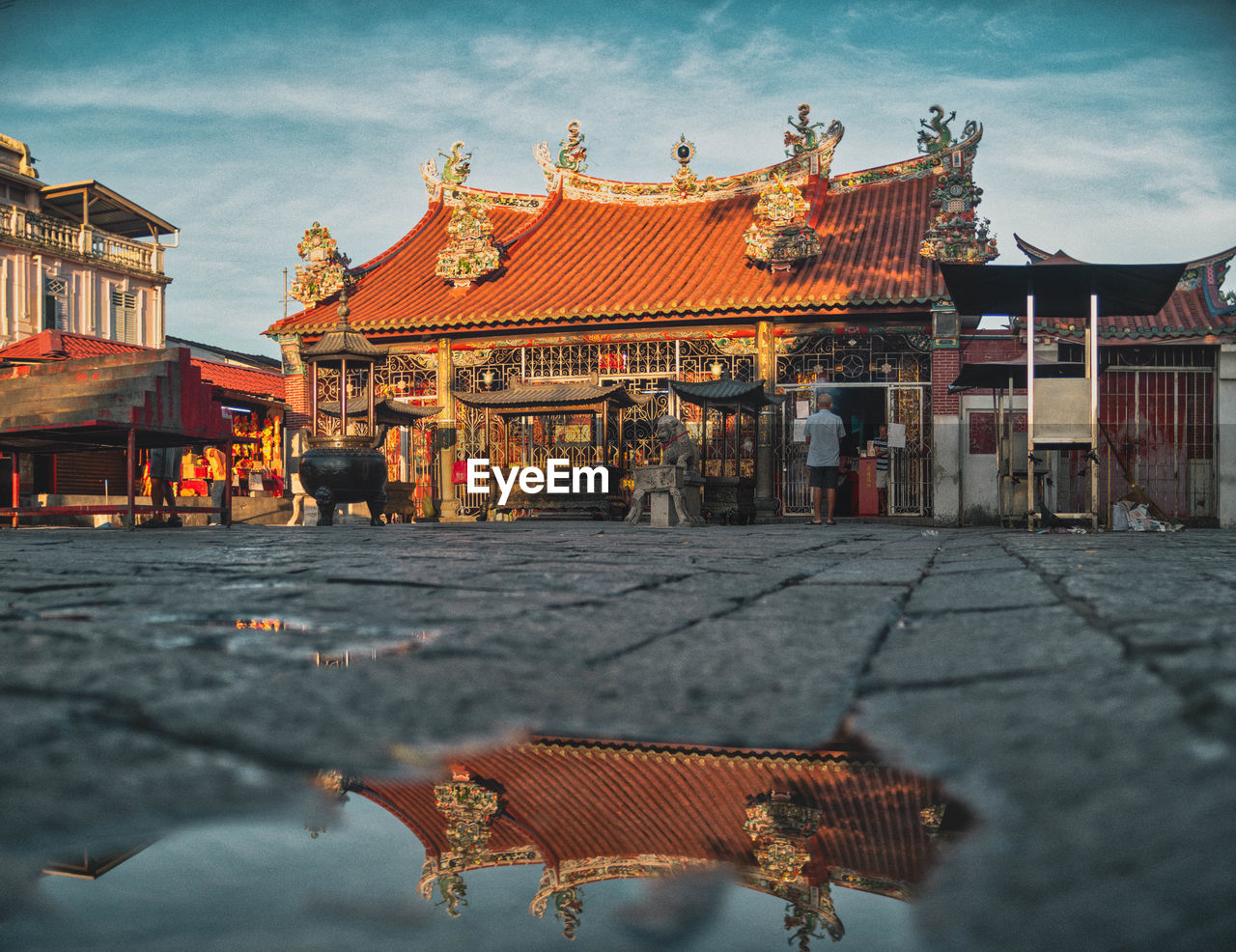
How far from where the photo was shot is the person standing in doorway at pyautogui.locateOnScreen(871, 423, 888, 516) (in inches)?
551

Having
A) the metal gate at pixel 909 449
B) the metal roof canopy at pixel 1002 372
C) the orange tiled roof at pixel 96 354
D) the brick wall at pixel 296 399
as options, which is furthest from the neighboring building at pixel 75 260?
the metal roof canopy at pixel 1002 372

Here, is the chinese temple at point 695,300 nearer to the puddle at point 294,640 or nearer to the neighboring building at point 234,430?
the neighboring building at point 234,430

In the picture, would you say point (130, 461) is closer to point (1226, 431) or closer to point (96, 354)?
point (96, 354)

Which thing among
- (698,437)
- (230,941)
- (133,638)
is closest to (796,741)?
(230,941)

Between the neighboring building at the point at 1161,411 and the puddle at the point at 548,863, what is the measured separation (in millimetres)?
12878

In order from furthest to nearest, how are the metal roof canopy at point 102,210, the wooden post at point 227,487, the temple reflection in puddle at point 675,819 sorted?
the metal roof canopy at point 102,210, the wooden post at point 227,487, the temple reflection in puddle at point 675,819

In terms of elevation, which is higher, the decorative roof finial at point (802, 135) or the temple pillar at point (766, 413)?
the decorative roof finial at point (802, 135)

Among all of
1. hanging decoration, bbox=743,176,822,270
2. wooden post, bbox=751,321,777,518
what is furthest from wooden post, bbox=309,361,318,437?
hanging decoration, bbox=743,176,822,270

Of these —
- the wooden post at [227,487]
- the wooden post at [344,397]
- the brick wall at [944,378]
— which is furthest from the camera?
the brick wall at [944,378]

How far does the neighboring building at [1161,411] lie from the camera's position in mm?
12844

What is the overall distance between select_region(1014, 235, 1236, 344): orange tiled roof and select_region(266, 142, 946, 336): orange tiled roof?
92.2 inches

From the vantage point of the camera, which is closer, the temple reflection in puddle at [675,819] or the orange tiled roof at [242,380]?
the temple reflection in puddle at [675,819]

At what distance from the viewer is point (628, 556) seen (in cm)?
420

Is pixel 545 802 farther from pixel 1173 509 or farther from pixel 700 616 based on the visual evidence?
pixel 1173 509
